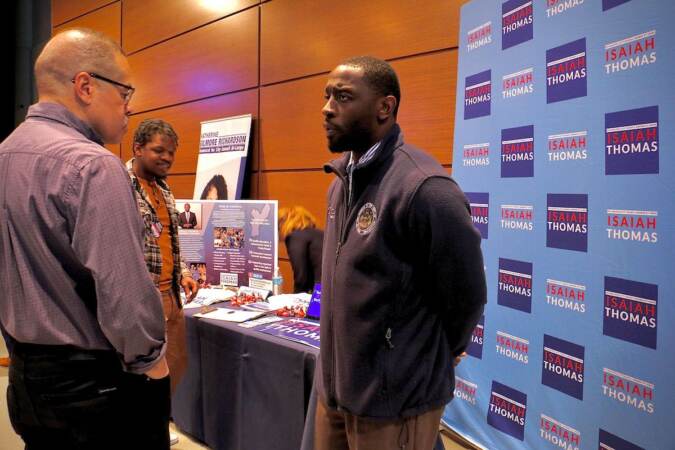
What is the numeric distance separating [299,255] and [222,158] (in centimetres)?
161

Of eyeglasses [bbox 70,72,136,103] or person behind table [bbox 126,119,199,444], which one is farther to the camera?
person behind table [bbox 126,119,199,444]

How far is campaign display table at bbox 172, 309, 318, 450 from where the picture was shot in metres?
1.95

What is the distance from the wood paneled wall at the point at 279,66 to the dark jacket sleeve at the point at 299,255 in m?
0.72

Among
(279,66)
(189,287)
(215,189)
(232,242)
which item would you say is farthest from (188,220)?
(279,66)

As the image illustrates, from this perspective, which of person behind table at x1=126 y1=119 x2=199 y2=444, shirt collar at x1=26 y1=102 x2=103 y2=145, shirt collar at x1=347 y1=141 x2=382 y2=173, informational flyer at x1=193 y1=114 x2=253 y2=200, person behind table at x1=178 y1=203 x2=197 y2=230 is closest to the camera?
shirt collar at x1=26 y1=102 x2=103 y2=145

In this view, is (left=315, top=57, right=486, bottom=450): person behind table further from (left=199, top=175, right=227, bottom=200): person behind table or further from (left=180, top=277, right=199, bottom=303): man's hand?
(left=199, top=175, right=227, bottom=200): person behind table

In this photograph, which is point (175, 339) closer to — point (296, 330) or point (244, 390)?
point (244, 390)

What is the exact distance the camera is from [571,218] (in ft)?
5.71

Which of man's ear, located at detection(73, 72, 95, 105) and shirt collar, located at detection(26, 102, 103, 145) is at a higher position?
man's ear, located at detection(73, 72, 95, 105)

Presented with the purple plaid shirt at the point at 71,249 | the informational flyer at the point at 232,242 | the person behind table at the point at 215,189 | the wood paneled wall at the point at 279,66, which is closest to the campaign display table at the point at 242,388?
the informational flyer at the point at 232,242

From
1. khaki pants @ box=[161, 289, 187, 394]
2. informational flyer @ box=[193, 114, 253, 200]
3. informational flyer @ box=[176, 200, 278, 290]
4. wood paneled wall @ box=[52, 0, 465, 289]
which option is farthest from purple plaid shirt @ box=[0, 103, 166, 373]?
informational flyer @ box=[193, 114, 253, 200]

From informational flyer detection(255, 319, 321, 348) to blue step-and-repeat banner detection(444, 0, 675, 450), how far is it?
30.5 inches

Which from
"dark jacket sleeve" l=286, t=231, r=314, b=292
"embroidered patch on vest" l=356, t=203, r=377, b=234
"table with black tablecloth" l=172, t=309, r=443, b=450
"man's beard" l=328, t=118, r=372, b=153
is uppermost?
"man's beard" l=328, t=118, r=372, b=153

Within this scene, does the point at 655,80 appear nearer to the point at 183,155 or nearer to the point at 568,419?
the point at 568,419
